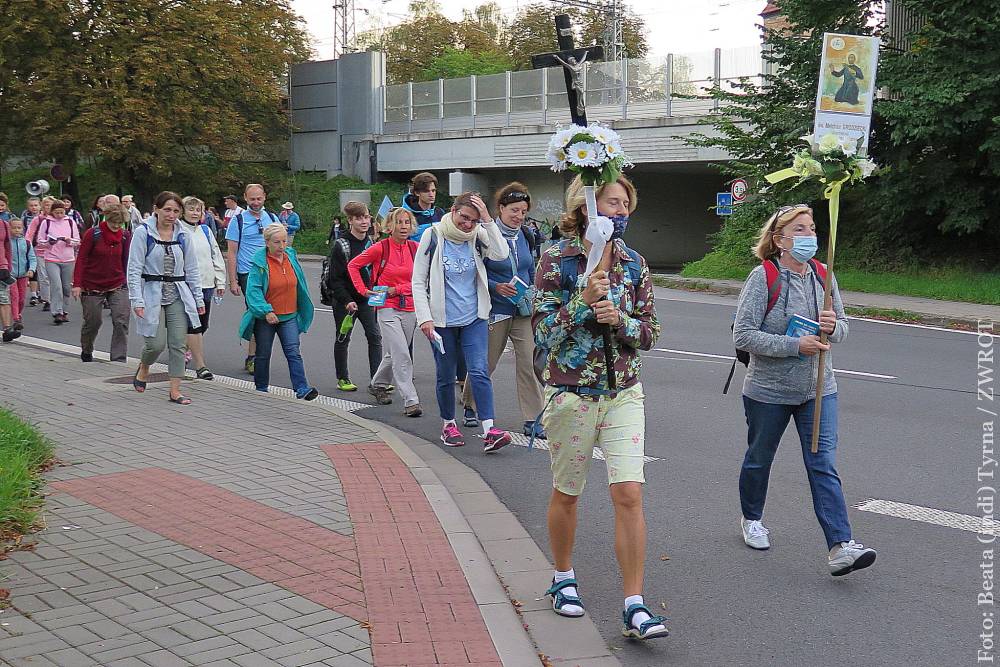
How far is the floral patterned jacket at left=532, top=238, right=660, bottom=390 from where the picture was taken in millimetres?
4445

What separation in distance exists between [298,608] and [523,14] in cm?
6656

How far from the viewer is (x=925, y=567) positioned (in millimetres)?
5305

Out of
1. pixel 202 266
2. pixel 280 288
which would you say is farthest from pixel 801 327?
pixel 202 266

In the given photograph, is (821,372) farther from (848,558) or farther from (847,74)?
(847,74)

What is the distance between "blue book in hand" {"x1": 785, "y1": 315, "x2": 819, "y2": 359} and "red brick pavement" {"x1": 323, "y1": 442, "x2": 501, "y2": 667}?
2.00 metres

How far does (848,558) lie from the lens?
5.07m

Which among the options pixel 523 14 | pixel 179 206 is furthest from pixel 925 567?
pixel 523 14

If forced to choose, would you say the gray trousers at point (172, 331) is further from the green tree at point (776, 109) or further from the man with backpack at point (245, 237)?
the green tree at point (776, 109)

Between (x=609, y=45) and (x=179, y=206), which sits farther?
(x=609, y=45)

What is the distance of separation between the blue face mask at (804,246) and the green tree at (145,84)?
34.5 m

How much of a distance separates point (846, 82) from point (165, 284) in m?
14.7

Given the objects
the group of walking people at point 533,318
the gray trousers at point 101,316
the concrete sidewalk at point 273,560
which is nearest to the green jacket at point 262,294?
the group of walking people at point 533,318

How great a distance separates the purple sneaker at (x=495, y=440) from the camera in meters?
7.76

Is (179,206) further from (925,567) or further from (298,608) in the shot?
(925,567)
